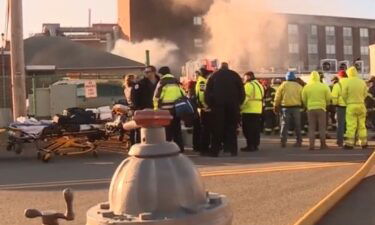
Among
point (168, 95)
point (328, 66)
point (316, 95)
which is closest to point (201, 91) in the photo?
point (168, 95)

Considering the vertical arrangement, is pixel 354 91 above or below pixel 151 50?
below

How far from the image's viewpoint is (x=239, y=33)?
2744 inches

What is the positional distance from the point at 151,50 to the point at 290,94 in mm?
55845

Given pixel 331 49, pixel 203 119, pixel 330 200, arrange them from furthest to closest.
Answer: pixel 331 49 < pixel 203 119 < pixel 330 200

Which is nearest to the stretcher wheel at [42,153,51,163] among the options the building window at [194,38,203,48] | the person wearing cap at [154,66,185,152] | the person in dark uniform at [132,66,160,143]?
the person in dark uniform at [132,66,160,143]

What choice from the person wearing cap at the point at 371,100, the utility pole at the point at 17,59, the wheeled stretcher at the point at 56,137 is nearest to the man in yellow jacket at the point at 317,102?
the person wearing cap at the point at 371,100

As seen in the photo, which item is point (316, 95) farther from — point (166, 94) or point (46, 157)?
point (46, 157)

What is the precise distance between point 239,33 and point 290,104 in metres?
57.1

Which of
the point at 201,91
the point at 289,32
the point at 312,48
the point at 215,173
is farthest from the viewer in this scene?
the point at 312,48

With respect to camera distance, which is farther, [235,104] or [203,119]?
[203,119]

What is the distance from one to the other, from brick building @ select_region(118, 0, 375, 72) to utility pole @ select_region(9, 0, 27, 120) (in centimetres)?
4413

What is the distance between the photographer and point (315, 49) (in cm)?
8925

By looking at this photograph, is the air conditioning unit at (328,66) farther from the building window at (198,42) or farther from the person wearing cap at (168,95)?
the building window at (198,42)

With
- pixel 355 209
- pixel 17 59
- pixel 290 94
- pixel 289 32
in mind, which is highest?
pixel 289 32
